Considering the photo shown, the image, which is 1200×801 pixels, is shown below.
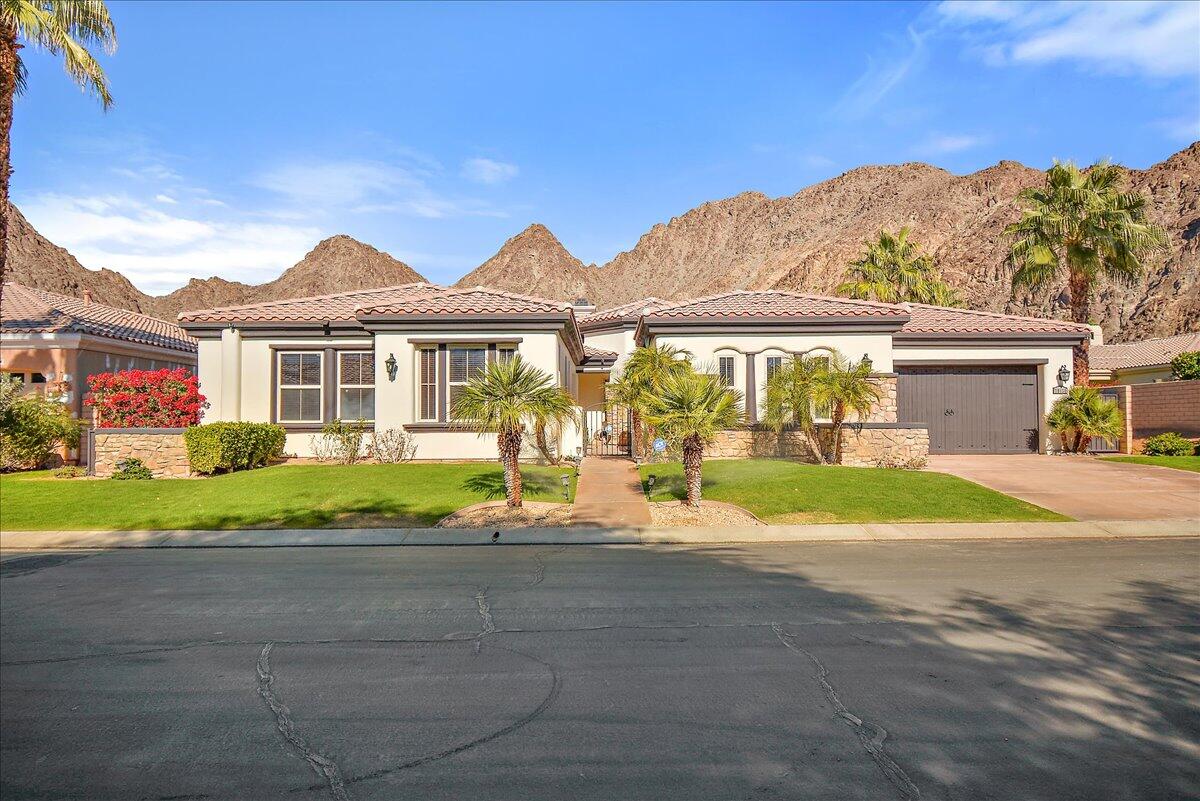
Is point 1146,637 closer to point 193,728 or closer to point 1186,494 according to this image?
point 193,728

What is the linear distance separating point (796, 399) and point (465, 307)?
9.28 metres

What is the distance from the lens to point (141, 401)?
17859 mm

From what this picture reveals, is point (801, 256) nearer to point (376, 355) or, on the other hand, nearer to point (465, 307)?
point (465, 307)

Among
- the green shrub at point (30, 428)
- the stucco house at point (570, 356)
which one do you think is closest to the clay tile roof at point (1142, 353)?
the stucco house at point (570, 356)

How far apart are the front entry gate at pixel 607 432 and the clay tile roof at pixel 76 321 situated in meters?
15.4

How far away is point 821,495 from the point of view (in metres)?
14.0

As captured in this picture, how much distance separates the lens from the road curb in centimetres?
1127

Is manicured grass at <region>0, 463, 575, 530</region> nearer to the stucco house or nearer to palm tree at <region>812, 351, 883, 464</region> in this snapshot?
the stucco house

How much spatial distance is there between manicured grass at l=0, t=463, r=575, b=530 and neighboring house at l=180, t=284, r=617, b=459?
2.03 metres

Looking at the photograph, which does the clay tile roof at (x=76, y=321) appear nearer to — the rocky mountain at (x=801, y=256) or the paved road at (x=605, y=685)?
the paved road at (x=605, y=685)

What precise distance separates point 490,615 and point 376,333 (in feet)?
45.0

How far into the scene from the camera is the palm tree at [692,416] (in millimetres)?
13336

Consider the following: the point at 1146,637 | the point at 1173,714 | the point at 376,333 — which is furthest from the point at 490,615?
the point at 376,333

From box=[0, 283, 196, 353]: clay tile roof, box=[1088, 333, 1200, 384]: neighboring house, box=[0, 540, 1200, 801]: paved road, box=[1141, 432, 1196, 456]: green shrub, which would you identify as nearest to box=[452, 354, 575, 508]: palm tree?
box=[0, 540, 1200, 801]: paved road
